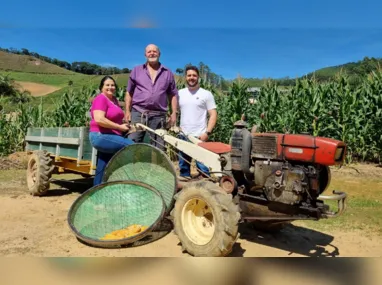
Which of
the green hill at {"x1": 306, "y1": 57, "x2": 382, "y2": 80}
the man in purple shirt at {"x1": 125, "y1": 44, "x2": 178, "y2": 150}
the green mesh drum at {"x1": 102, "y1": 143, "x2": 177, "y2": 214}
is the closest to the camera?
the green mesh drum at {"x1": 102, "y1": 143, "x2": 177, "y2": 214}

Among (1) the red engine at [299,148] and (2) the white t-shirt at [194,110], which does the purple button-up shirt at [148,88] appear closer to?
(2) the white t-shirt at [194,110]

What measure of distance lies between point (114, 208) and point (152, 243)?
80 centimetres

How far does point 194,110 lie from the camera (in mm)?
5316

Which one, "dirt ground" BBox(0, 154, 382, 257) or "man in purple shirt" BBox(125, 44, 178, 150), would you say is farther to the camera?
"man in purple shirt" BBox(125, 44, 178, 150)

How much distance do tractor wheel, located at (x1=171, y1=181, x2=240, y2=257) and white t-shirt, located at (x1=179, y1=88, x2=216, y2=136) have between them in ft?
5.59

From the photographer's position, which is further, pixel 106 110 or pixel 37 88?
pixel 37 88

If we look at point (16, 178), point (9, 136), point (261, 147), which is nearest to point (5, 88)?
point (9, 136)

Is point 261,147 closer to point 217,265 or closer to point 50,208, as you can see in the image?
point 217,265

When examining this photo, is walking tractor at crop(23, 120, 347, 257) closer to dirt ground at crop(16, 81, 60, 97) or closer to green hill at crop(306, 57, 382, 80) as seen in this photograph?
green hill at crop(306, 57, 382, 80)

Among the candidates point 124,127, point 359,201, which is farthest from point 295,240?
point 359,201

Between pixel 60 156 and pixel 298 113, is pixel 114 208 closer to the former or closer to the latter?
pixel 60 156

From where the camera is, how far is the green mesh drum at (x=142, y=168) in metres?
4.83

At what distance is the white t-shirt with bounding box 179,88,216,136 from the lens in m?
5.32

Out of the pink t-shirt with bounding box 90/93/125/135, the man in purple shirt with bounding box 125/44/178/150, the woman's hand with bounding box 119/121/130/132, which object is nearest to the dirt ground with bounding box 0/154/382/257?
the pink t-shirt with bounding box 90/93/125/135
